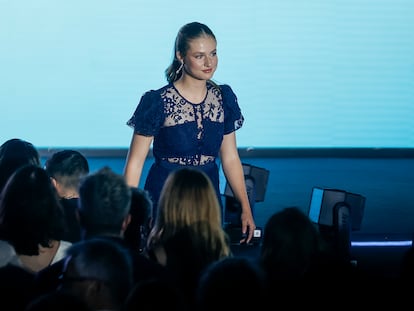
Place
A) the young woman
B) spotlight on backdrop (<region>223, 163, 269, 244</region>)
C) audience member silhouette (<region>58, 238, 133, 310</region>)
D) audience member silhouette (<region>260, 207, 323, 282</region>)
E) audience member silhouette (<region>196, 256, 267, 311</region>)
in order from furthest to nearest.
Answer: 1. spotlight on backdrop (<region>223, 163, 269, 244</region>)
2. the young woman
3. audience member silhouette (<region>260, 207, 323, 282</region>)
4. audience member silhouette (<region>58, 238, 133, 310</region>)
5. audience member silhouette (<region>196, 256, 267, 311</region>)

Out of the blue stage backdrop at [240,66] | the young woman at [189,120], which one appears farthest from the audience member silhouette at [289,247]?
the blue stage backdrop at [240,66]

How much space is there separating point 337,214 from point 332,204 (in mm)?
111

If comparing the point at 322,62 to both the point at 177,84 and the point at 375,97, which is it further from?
the point at 177,84

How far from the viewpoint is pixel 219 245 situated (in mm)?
2779

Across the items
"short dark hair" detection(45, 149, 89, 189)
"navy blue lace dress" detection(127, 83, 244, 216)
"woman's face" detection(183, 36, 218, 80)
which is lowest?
"short dark hair" detection(45, 149, 89, 189)

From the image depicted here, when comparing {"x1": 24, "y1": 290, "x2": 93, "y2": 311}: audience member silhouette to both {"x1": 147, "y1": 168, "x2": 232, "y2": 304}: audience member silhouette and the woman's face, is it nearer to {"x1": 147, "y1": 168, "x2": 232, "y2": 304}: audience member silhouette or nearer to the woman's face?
{"x1": 147, "y1": 168, "x2": 232, "y2": 304}: audience member silhouette

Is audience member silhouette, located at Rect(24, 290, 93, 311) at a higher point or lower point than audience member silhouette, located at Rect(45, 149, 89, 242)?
lower

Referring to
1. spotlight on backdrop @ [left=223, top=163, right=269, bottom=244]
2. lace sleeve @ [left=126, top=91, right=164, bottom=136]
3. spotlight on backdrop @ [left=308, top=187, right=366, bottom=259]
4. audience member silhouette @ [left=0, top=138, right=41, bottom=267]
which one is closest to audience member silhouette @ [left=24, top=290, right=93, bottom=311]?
audience member silhouette @ [left=0, top=138, right=41, bottom=267]

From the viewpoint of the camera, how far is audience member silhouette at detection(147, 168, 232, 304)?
9.01 ft

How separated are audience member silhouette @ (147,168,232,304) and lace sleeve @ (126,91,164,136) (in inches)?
32.4

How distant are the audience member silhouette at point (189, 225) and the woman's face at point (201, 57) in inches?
32.7

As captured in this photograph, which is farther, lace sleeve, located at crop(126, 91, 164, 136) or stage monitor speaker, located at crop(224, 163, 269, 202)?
stage monitor speaker, located at crop(224, 163, 269, 202)

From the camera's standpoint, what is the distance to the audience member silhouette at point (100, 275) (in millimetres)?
2176

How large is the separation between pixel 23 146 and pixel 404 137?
5050 mm
